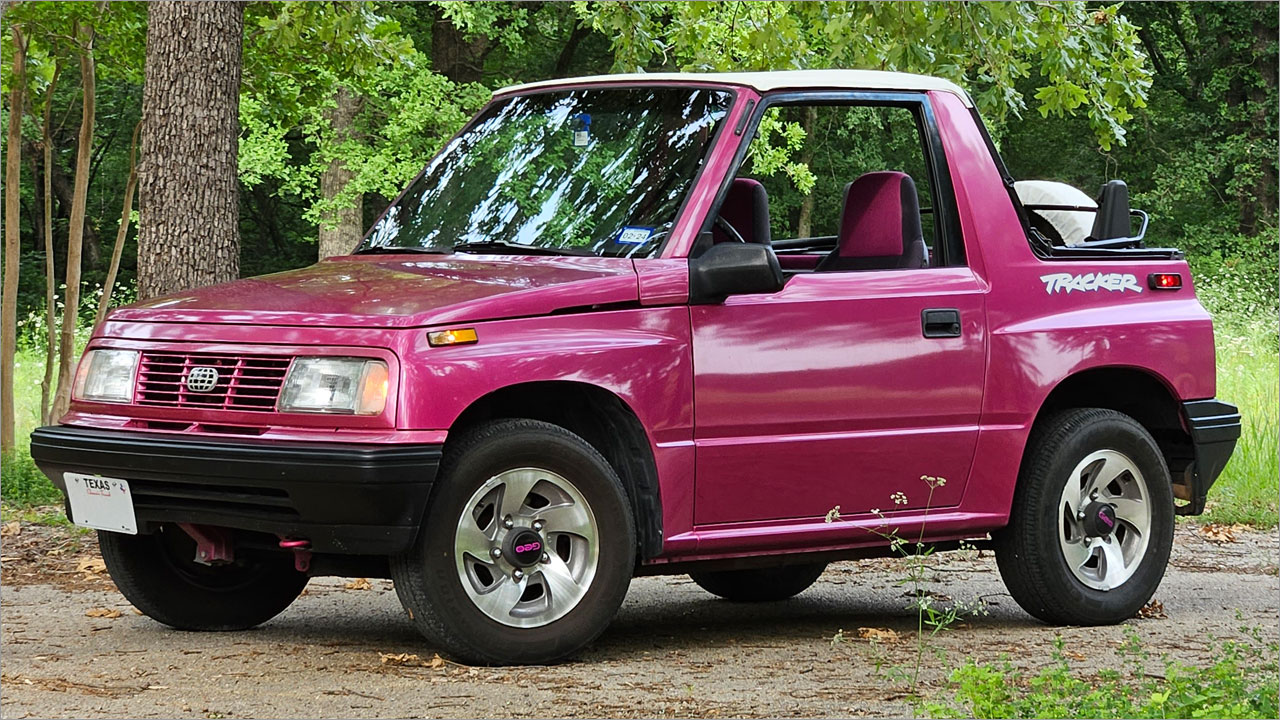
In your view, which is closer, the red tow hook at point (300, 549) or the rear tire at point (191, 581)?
the red tow hook at point (300, 549)

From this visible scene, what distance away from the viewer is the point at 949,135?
694 cm

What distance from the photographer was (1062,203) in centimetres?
852

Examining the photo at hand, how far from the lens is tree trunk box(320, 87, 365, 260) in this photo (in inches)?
905

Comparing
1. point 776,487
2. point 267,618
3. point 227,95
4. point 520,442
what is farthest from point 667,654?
point 227,95

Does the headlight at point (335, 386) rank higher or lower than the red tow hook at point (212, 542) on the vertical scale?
higher

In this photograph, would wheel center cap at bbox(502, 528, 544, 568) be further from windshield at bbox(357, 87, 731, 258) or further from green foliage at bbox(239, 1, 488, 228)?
green foliage at bbox(239, 1, 488, 228)

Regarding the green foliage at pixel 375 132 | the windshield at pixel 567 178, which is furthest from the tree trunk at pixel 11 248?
the windshield at pixel 567 178

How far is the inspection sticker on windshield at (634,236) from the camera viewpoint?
6.08m

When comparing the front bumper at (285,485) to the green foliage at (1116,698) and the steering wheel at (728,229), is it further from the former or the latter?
the steering wheel at (728,229)

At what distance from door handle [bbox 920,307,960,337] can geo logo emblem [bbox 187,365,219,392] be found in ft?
8.48

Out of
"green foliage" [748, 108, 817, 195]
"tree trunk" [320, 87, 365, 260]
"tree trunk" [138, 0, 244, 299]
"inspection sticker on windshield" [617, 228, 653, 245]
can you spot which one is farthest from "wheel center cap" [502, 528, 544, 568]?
"tree trunk" [320, 87, 365, 260]

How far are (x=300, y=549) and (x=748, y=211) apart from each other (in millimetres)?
2700

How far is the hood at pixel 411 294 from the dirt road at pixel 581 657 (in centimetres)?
114

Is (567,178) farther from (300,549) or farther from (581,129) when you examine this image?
(300,549)
